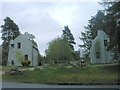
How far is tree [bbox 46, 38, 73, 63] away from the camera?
51.3 m

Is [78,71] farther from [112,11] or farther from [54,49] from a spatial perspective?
[54,49]

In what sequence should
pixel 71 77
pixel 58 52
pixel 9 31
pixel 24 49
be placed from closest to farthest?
pixel 71 77 → pixel 24 49 → pixel 58 52 → pixel 9 31

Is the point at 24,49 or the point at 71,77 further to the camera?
the point at 24,49

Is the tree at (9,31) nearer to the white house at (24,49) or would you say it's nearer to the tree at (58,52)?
the tree at (58,52)

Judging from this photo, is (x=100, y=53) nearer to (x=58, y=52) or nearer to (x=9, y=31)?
(x=58, y=52)

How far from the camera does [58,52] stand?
5169 cm

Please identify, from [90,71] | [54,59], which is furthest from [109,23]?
[54,59]

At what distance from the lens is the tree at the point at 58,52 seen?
51.3 meters

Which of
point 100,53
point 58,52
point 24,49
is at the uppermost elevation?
point 24,49

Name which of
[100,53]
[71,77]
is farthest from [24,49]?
[71,77]

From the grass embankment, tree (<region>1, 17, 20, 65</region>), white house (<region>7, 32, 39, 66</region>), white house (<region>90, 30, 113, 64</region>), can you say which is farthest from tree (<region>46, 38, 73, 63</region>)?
the grass embankment

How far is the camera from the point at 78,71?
29938 millimetres

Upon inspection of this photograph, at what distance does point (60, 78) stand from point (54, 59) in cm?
2595

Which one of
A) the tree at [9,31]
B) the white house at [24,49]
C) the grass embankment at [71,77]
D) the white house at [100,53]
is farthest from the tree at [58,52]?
the grass embankment at [71,77]
